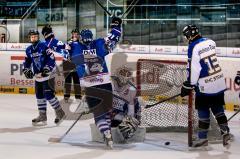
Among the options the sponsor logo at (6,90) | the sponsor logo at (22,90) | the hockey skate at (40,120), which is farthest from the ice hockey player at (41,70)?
the sponsor logo at (6,90)

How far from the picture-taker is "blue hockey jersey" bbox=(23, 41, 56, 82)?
7520 millimetres

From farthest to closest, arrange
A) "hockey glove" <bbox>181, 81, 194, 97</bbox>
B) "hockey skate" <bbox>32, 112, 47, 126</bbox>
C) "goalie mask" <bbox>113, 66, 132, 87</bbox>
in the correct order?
"hockey skate" <bbox>32, 112, 47, 126</bbox> → "goalie mask" <bbox>113, 66, 132, 87</bbox> → "hockey glove" <bbox>181, 81, 194, 97</bbox>

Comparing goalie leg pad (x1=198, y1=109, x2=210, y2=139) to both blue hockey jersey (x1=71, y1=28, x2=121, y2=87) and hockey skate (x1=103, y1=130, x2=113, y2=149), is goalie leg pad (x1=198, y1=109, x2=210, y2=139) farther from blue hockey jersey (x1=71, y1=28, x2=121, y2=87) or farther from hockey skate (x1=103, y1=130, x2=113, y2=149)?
blue hockey jersey (x1=71, y1=28, x2=121, y2=87)

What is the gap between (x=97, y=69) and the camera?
247 inches

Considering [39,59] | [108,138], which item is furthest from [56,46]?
[108,138]

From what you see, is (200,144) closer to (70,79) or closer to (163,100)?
(163,100)

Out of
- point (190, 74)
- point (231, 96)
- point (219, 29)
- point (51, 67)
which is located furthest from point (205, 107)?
point (219, 29)

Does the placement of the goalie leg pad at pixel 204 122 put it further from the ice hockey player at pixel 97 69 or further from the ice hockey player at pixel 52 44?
the ice hockey player at pixel 52 44

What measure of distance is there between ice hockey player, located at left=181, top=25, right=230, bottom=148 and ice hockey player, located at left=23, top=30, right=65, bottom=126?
7.44 feet

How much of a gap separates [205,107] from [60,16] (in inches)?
225

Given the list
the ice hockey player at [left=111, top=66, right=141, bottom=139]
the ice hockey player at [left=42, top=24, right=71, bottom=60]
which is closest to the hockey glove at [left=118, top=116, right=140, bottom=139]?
the ice hockey player at [left=111, top=66, right=141, bottom=139]

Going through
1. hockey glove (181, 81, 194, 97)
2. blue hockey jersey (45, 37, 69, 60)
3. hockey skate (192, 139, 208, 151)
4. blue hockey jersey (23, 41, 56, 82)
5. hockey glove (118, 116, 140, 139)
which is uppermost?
blue hockey jersey (45, 37, 69, 60)

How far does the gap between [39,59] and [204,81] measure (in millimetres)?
2544

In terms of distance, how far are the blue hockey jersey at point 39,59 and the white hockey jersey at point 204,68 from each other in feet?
7.65
